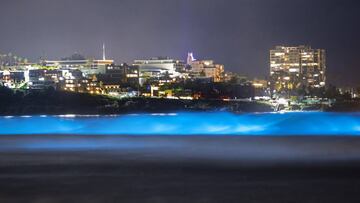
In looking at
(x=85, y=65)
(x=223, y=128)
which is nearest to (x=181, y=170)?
(x=223, y=128)

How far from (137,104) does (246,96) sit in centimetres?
3668

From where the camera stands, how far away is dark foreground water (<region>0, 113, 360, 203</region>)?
59.6ft

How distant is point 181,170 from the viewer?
22641mm

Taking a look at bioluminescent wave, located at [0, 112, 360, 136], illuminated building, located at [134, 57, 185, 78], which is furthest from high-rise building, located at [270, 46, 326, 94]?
bioluminescent wave, located at [0, 112, 360, 136]

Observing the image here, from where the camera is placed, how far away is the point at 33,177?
21.7 metres

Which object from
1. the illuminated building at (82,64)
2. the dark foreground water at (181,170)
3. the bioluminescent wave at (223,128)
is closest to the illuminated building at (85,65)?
the illuminated building at (82,64)

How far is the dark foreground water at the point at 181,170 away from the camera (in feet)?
59.6

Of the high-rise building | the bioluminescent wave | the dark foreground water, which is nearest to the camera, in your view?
the dark foreground water

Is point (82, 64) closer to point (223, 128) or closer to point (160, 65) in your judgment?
point (160, 65)

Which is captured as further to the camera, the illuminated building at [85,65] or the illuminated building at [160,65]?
the illuminated building at [160,65]

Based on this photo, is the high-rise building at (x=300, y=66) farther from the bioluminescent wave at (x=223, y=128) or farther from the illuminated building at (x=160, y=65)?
the bioluminescent wave at (x=223, y=128)

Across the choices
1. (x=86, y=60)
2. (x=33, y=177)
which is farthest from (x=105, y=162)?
(x=86, y=60)

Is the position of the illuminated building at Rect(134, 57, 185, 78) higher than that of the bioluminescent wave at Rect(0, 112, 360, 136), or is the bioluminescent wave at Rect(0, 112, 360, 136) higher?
the illuminated building at Rect(134, 57, 185, 78)

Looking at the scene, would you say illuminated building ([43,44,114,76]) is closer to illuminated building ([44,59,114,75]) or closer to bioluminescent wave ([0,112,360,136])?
illuminated building ([44,59,114,75])
